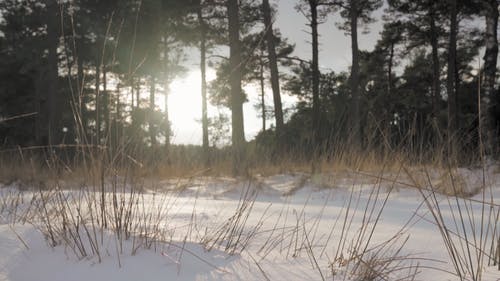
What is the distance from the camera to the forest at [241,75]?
413 centimetres

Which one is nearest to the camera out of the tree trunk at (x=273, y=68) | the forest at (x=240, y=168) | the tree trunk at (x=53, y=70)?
the forest at (x=240, y=168)

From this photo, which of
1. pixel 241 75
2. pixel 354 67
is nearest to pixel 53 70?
pixel 241 75

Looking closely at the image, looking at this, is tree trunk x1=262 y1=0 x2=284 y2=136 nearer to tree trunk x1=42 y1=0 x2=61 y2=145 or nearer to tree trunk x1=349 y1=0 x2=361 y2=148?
tree trunk x1=349 y1=0 x2=361 y2=148

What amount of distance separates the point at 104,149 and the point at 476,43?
1533cm

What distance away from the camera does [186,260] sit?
1117 mm

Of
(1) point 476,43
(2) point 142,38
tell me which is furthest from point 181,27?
(1) point 476,43

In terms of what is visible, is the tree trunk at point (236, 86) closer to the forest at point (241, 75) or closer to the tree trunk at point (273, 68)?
the forest at point (241, 75)

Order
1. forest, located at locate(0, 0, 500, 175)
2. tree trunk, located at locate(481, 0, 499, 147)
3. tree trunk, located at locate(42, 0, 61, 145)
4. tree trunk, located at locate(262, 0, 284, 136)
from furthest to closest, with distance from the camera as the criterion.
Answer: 1. tree trunk, located at locate(262, 0, 284, 136)
2. tree trunk, located at locate(42, 0, 61, 145)
3. tree trunk, located at locate(481, 0, 499, 147)
4. forest, located at locate(0, 0, 500, 175)

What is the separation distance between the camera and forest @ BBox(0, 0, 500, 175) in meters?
4.13

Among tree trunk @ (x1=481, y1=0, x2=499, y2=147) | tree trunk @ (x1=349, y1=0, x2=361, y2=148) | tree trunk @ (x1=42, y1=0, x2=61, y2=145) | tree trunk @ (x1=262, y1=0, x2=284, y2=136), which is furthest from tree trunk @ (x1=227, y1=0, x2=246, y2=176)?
tree trunk @ (x1=481, y1=0, x2=499, y2=147)

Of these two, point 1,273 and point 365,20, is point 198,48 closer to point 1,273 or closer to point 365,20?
point 365,20

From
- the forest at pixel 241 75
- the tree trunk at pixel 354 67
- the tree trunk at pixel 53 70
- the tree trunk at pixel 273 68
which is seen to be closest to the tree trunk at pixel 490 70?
the forest at pixel 241 75

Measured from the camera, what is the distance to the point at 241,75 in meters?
6.82

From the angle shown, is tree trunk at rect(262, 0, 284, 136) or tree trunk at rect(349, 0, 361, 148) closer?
tree trunk at rect(262, 0, 284, 136)
